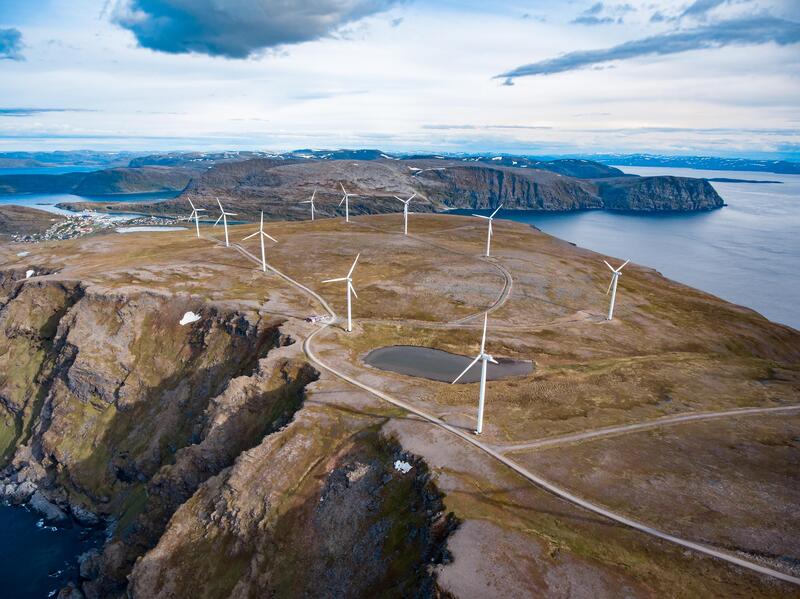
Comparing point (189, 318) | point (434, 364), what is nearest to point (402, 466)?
point (434, 364)

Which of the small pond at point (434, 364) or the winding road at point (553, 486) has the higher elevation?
the winding road at point (553, 486)

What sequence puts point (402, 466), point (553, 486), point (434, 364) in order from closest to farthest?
point (553, 486) → point (402, 466) → point (434, 364)

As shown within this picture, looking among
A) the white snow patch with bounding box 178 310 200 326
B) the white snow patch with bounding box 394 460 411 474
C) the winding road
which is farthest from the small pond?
the white snow patch with bounding box 178 310 200 326

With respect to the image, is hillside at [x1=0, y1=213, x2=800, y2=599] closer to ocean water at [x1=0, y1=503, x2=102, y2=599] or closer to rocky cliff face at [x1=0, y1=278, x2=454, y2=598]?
rocky cliff face at [x1=0, y1=278, x2=454, y2=598]

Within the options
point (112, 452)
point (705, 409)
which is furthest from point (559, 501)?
point (112, 452)

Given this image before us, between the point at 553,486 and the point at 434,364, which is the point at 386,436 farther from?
the point at 434,364

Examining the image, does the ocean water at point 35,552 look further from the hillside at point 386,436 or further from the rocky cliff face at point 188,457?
the hillside at point 386,436

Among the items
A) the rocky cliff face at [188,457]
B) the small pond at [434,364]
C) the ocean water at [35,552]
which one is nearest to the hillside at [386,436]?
the rocky cliff face at [188,457]
